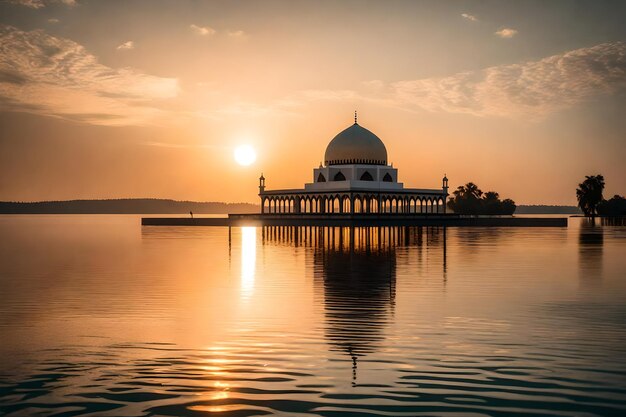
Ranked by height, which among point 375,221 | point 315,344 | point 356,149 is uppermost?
point 356,149

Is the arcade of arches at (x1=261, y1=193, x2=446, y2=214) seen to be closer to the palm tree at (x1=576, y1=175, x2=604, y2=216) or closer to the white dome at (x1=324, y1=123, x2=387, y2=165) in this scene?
the white dome at (x1=324, y1=123, x2=387, y2=165)

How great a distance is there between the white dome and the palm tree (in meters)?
47.6

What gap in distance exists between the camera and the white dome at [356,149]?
8769 centimetres

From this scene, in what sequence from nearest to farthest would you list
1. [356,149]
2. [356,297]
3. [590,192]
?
[356,297] < [356,149] < [590,192]

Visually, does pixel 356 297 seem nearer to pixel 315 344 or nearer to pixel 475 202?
pixel 315 344

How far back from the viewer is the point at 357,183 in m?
82.1

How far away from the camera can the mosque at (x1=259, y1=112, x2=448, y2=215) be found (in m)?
83.6

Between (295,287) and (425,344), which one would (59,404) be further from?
(295,287)

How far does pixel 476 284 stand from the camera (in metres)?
20.4

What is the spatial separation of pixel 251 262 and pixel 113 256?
8973 millimetres

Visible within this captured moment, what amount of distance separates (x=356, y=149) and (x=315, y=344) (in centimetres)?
7727

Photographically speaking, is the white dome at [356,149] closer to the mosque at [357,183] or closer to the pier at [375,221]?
the mosque at [357,183]

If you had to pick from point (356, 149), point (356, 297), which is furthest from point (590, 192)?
point (356, 297)

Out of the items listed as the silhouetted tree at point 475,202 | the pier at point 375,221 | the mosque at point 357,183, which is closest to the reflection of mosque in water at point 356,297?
the pier at point 375,221
